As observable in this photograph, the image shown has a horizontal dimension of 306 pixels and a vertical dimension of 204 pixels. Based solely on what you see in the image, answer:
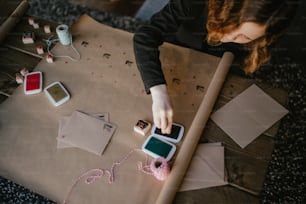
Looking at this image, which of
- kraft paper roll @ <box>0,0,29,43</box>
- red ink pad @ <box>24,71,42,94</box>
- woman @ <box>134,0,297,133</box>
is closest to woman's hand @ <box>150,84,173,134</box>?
woman @ <box>134,0,297,133</box>

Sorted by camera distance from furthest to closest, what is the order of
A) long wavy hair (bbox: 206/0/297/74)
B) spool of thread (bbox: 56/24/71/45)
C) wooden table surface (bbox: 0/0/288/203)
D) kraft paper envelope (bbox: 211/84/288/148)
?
spool of thread (bbox: 56/24/71/45), kraft paper envelope (bbox: 211/84/288/148), wooden table surface (bbox: 0/0/288/203), long wavy hair (bbox: 206/0/297/74)

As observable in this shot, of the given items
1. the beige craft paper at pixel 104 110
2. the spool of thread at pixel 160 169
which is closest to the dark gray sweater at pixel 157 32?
the beige craft paper at pixel 104 110

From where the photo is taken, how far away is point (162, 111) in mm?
1022

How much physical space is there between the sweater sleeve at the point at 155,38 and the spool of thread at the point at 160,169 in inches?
9.8

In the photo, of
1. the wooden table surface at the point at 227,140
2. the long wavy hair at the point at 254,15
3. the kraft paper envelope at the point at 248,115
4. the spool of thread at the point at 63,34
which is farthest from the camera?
the spool of thread at the point at 63,34

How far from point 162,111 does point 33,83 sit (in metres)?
0.50

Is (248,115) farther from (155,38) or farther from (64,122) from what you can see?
(64,122)

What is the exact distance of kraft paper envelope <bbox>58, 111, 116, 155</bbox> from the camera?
1.05 metres

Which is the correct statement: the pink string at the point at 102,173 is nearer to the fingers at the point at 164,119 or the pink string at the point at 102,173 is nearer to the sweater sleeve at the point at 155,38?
the fingers at the point at 164,119

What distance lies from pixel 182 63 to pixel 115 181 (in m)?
0.53

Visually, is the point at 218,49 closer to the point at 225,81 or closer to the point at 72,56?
the point at 225,81

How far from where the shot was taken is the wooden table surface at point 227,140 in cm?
96

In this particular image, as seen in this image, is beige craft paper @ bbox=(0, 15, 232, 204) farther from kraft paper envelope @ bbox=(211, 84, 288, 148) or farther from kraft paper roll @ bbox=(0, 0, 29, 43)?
kraft paper roll @ bbox=(0, 0, 29, 43)

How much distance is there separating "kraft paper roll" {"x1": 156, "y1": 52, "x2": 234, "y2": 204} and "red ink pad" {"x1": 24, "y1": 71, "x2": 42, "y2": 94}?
0.56 meters
